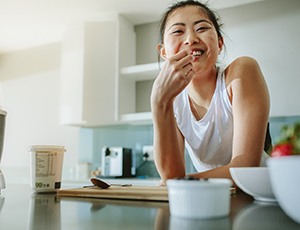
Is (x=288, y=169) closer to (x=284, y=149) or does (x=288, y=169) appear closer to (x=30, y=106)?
(x=284, y=149)

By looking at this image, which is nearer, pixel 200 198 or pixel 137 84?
pixel 200 198

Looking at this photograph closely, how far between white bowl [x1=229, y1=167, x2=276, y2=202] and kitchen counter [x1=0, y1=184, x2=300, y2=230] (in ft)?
0.07

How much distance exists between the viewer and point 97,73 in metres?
3.18

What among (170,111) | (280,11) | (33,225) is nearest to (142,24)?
(280,11)

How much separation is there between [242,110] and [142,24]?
2606mm

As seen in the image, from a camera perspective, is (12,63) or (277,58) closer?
(277,58)

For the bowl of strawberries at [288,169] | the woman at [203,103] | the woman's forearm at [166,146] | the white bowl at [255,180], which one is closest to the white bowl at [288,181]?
the bowl of strawberries at [288,169]

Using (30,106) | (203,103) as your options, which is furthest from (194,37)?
(30,106)

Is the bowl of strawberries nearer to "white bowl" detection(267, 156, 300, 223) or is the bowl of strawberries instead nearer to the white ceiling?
"white bowl" detection(267, 156, 300, 223)

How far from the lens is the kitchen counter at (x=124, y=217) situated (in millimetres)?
443

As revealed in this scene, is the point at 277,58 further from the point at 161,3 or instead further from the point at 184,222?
the point at 184,222

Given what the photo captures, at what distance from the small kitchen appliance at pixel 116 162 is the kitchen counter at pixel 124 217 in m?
2.37

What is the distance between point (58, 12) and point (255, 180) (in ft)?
9.75

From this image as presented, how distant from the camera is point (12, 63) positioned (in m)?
4.31
